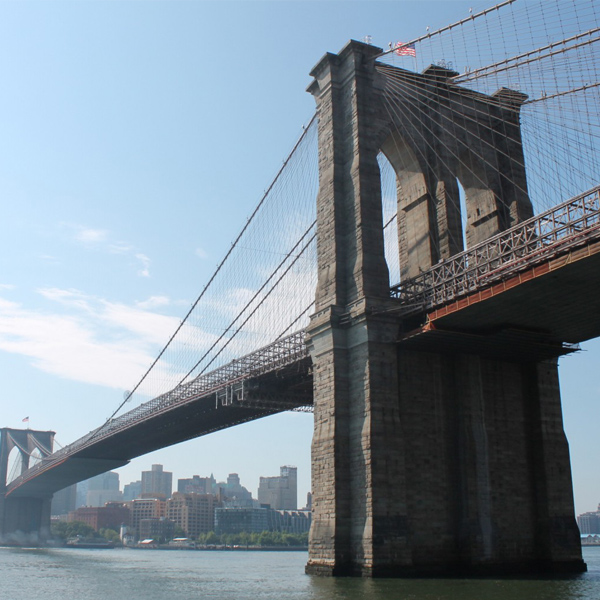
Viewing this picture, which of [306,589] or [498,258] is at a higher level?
[498,258]

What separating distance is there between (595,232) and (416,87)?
19.7 m

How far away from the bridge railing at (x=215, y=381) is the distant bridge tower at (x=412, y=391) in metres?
8.41

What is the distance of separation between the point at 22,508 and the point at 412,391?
11654 cm

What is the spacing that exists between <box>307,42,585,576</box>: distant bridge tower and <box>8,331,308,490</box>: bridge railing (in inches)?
331

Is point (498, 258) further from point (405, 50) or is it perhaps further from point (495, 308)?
point (405, 50)

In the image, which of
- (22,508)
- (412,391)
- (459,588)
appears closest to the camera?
(459,588)

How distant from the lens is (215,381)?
2542 inches

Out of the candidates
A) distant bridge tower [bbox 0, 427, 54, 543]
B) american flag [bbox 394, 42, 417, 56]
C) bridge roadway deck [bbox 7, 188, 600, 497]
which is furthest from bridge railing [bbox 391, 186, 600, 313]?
distant bridge tower [bbox 0, 427, 54, 543]

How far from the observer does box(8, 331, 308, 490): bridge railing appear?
51906mm

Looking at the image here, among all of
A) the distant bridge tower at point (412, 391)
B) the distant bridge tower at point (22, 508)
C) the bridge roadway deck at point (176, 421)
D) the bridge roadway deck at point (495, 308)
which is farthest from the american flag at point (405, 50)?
the distant bridge tower at point (22, 508)

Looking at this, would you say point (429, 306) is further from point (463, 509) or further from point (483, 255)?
point (463, 509)

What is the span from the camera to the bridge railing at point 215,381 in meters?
51.9

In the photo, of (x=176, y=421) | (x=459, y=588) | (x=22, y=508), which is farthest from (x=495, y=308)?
(x=22, y=508)

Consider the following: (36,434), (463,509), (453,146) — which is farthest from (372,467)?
(36,434)
